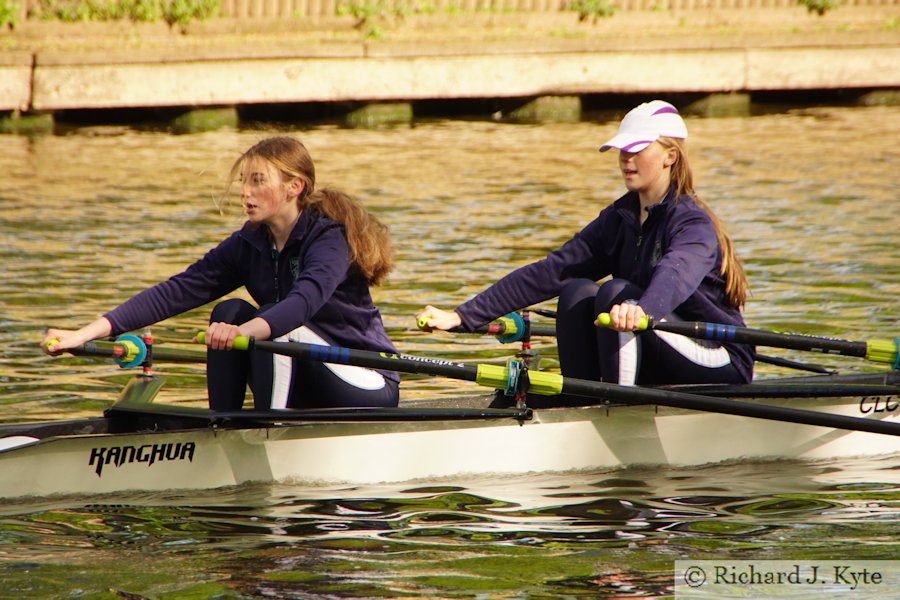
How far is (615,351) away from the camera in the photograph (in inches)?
197

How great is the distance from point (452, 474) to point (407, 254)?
4319mm

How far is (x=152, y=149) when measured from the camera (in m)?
13.1

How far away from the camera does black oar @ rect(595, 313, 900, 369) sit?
486 cm

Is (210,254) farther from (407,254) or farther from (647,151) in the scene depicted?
(407,254)

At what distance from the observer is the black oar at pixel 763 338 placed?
4855mm

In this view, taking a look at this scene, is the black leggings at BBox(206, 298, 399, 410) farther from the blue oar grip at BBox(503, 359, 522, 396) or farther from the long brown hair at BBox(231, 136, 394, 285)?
the blue oar grip at BBox(503, 359, 522, 396)

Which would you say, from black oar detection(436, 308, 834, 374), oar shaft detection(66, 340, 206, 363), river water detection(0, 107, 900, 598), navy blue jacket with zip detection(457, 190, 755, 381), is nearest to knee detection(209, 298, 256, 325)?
oar shaft detection(66, 340, 206, 363)

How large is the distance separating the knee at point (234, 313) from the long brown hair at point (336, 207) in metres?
0.42

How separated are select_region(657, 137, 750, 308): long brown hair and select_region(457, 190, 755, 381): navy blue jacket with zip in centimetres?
3

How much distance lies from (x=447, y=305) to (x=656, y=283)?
3.12 m

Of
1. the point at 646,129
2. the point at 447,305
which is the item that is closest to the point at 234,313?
the point at 646,129

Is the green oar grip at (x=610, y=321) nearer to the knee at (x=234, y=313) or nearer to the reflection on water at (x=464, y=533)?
the reflection on water at (x=464, y=533)

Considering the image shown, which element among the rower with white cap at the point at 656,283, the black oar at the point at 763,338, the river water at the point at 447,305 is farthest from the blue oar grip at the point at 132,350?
the black oar at the point at 763,338

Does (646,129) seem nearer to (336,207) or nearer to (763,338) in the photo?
(763,338)
